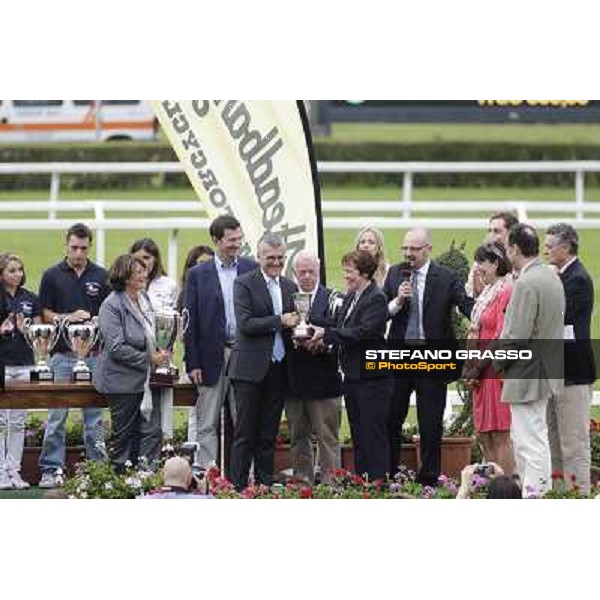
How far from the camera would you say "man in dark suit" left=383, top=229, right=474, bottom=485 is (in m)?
11.2

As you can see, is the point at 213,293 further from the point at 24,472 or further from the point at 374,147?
the point at 374,147

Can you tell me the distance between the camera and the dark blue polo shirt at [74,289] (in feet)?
38.4

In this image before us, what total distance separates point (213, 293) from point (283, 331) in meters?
0.47

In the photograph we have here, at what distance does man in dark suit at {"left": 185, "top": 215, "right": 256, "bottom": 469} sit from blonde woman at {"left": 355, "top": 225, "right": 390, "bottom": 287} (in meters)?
0.59

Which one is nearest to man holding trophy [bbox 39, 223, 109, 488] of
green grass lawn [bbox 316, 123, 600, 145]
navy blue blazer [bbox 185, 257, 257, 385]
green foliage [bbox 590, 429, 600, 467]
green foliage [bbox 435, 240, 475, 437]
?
navy blue blazer [bbox 185, 257, 257, 385]

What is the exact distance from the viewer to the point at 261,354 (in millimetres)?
11102

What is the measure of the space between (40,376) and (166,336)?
726 mm

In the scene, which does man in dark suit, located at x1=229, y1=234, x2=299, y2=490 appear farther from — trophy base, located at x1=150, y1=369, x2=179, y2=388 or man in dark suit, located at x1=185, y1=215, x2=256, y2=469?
trophy base, located at x1=150, y1=369, x2=179, y2=388

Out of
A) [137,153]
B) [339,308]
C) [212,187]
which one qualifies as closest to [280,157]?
[212,187]

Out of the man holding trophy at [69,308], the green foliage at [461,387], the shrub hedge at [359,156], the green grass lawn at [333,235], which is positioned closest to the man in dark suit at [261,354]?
the man holding trophy at [69,308]

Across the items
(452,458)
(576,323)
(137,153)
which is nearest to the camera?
(576,323)

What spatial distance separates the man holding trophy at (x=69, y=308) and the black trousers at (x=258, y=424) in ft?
2.91

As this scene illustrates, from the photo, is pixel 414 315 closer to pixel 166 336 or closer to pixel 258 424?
pixel 258 424

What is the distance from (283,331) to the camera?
1114cm
